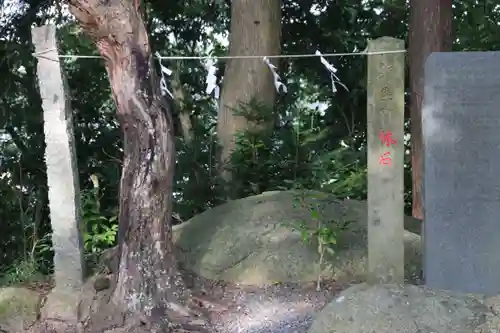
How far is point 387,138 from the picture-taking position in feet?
13.0

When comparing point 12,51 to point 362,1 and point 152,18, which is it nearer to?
point 152,18

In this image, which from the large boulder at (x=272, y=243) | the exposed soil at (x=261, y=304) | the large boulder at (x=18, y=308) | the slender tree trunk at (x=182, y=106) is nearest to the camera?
the exposed soil at (x=261, y=304)

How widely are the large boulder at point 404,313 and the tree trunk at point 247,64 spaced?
12.3 ft

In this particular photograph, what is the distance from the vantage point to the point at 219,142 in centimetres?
747

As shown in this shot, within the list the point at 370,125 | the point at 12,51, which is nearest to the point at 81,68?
the point at 12,51

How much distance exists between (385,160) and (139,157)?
1.73 m

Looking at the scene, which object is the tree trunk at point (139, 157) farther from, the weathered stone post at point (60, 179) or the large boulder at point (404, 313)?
the large boulder at point (404, 313)

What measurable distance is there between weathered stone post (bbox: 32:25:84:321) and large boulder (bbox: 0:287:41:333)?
0.13 m

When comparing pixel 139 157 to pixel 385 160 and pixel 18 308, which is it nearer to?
pixel 18 308

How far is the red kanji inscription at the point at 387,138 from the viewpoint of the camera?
3.96m

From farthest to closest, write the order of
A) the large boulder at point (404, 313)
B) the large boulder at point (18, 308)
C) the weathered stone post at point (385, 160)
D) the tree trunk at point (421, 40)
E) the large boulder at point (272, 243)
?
the tree trunk at point (421, 40)
the large boulder at point (272, 243)
the large boulder at point (18, 308)
the weathered stone post at point (385, 160)
the large boulder at point (404, 313)

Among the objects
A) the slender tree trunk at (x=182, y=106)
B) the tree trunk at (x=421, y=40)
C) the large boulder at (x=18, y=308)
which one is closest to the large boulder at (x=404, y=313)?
the large boulder at (x=18, y=308)

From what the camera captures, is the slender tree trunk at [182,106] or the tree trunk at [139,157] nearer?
the tree trunk at [139,157]

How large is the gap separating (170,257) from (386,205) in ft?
5.32
